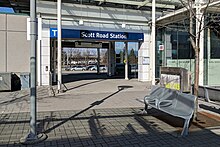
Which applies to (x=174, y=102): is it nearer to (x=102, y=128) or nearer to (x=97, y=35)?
(x=102, y=128)

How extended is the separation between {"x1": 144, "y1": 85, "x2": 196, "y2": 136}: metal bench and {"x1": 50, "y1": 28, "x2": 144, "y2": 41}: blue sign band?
31.5 feet

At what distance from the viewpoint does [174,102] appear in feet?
21.0

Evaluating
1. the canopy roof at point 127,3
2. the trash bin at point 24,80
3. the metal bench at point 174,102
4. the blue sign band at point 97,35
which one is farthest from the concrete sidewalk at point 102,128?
the canopy roof at point 127,3

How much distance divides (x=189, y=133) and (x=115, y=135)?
1.66 m

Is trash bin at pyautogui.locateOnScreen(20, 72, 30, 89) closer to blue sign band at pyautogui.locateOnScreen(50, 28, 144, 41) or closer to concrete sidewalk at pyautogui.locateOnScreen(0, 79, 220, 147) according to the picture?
blue sign band at pyautogui.locateOnScreen(50, 28, 144, 41)

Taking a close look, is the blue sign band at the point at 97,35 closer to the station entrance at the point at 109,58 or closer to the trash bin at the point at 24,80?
the station entrance at the point at 109,58

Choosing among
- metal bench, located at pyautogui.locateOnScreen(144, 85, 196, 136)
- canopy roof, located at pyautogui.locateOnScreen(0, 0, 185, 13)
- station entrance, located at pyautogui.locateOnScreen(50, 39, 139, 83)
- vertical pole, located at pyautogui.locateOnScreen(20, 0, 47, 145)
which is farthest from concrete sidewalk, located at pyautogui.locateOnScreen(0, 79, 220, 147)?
station entrance, located at pyautogui.locateOnScreen(50, 39, 139, 83)

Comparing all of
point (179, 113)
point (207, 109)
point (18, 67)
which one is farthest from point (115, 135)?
point (18, 67)

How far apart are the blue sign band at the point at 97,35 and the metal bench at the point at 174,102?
31.5 feet

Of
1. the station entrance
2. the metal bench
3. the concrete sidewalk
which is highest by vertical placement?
the station entrance

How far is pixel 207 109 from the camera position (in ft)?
26.3

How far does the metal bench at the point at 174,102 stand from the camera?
5.43 meters

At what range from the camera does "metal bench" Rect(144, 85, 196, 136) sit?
543 cm

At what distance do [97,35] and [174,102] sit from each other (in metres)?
11.3
